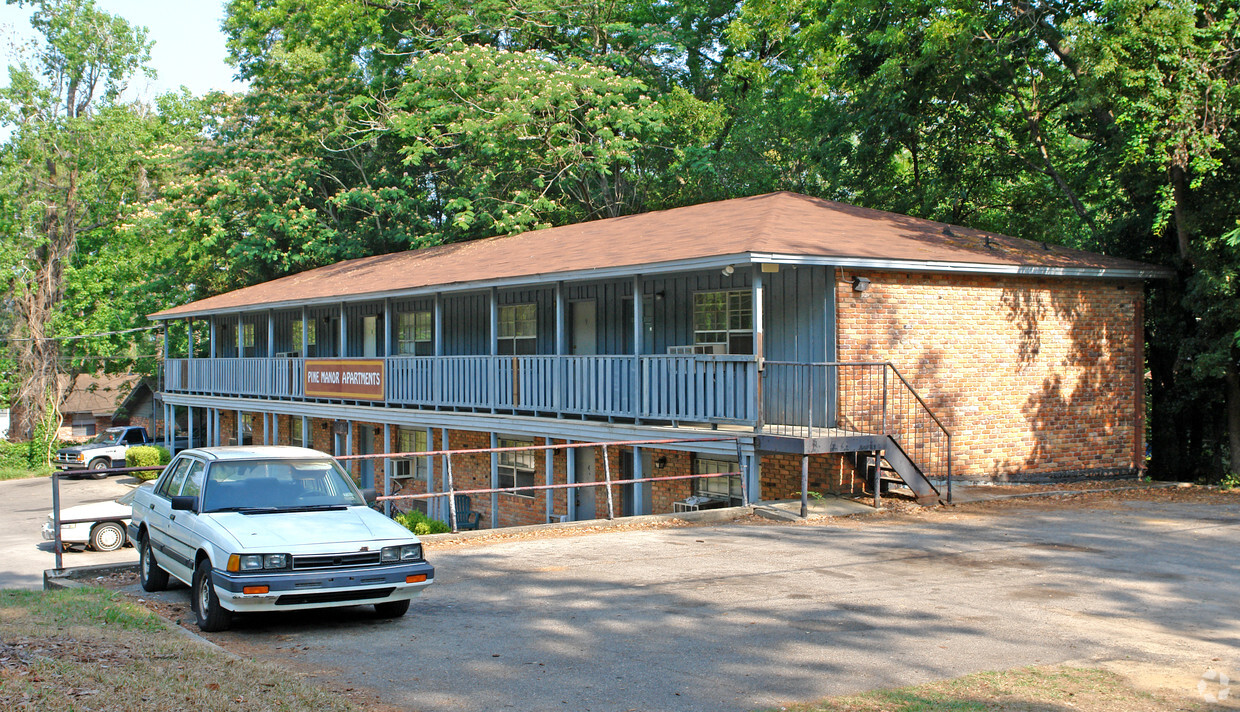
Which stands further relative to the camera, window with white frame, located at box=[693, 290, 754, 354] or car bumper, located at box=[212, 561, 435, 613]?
window with white frame, located at box=[693, 290, 754, 354]

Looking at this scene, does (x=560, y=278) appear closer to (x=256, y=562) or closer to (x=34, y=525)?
(x=256, y=562)

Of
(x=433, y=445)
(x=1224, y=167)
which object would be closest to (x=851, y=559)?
(x=1224, y=167)

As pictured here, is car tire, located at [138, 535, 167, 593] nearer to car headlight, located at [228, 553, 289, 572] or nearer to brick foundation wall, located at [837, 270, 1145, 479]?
car headlight, located at [228, 553, 289, 572]

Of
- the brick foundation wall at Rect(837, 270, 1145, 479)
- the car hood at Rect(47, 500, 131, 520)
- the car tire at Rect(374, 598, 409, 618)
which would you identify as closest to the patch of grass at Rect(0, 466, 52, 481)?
the car hood at Rect(47, 500, 131, 520)

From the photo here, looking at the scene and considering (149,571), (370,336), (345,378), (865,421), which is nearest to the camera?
(149,571)

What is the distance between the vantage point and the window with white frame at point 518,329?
2194 cm

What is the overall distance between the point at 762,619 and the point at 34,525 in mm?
26078

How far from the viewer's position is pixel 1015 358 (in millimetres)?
17250

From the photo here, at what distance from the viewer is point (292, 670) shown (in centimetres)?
711

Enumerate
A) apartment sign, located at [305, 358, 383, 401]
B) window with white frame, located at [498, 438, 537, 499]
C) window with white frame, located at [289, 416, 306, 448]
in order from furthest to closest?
1. window with white frame, located at [289, 416, 306, 448]
2. apartment sign, located at [305, 358, 383, 401]
3. window with white frame, located at [498, 438, 537, 499]

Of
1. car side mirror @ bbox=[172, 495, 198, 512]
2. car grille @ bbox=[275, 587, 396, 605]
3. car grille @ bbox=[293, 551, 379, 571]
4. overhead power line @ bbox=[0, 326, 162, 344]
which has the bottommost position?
car grille @ bbox=[275, 587, 396, 605]

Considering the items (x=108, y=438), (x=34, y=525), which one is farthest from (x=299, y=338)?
(x=108, y=438)

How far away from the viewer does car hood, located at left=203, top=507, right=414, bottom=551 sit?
27.2 ft

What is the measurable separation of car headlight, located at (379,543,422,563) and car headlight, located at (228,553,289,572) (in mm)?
757
